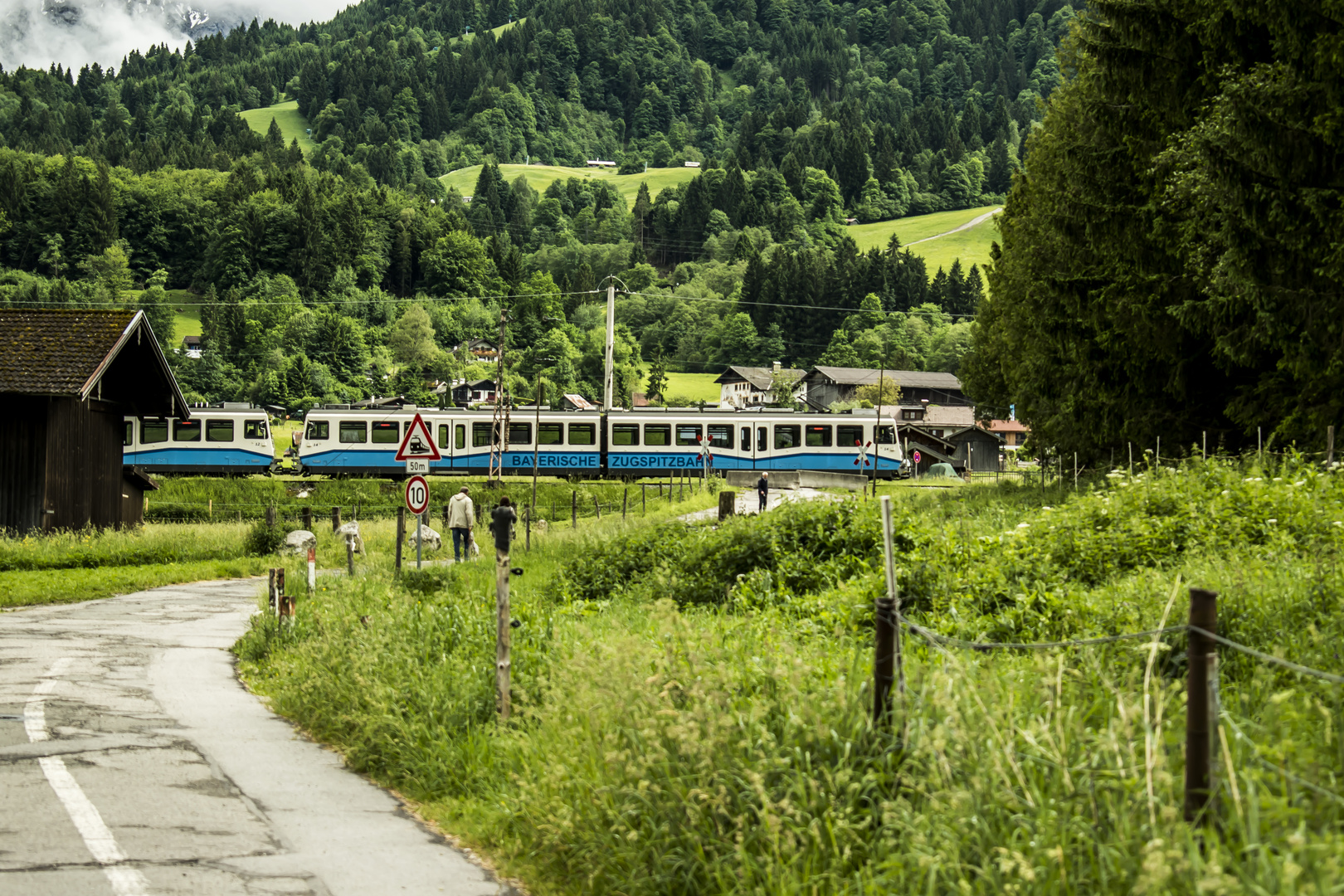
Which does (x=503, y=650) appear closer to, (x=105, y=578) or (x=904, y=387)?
(x=105, y=578)

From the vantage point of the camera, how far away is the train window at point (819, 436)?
2035 inches

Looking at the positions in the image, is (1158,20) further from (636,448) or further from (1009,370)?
(636,448)

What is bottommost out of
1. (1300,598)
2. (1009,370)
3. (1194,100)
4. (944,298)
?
(1300,598)

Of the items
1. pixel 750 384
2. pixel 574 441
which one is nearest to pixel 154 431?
pixel 574 441

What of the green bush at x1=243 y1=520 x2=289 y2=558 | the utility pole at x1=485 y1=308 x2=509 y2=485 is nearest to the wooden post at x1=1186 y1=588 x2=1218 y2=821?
the green bush at x1=243 y1=520 x2=289 y2=558

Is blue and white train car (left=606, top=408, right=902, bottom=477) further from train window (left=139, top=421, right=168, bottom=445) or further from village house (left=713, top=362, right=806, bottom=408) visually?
village house (left=713, top=362, right=806, bottom=408)

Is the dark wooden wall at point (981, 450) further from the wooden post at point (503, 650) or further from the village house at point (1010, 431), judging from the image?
the wooden post at point (503, 650)

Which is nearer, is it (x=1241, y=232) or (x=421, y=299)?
(x=1241, y=232)

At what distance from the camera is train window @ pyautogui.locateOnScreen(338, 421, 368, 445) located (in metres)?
51.4

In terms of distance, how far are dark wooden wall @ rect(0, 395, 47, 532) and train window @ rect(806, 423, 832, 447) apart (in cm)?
3139

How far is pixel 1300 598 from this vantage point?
753 centimetres

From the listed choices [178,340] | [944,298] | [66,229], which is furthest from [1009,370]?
[66,229]

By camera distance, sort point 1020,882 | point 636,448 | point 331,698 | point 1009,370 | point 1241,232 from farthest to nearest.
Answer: point 636,448 → point 1009,370 → point 1241,232 → point 331,698 → point 1020,882

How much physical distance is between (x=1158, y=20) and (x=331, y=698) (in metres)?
17.3
